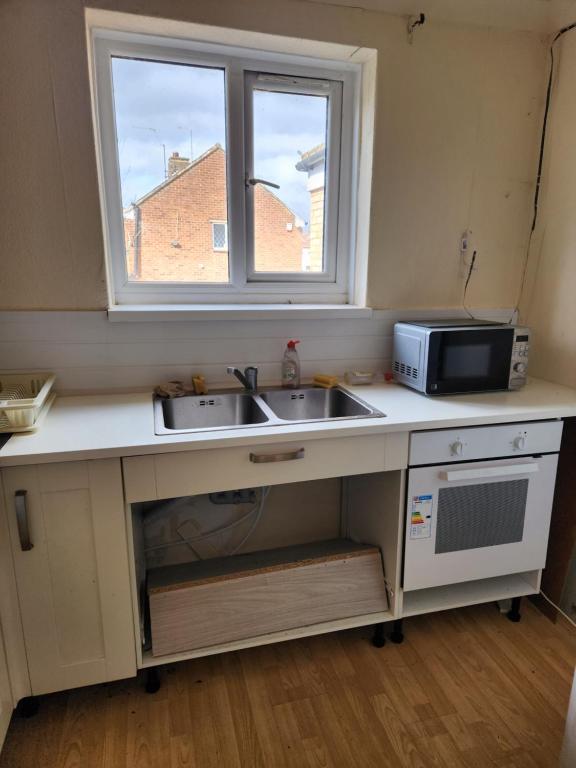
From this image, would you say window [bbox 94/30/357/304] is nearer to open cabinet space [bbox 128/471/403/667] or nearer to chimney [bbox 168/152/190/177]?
chimney [bbox 168/152/190/177]

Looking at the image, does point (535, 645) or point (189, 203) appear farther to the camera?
point (189, 203)

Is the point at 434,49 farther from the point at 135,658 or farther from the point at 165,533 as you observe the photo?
the point at 135,658

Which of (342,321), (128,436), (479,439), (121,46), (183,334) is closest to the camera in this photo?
(128,436)

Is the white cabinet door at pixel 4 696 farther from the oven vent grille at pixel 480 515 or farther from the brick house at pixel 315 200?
the brick house at pixel 315 200

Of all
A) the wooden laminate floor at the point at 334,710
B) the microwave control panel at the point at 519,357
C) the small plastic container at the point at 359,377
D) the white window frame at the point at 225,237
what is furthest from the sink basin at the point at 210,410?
the microwave control panel at the point at 519,357

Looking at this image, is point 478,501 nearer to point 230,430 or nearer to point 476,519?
point 476,519

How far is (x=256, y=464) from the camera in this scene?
4.89 ft

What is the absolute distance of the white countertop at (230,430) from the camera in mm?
1336

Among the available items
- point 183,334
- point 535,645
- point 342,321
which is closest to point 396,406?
point 342,321

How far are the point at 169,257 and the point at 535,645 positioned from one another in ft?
6.91

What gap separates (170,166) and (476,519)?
1808mm

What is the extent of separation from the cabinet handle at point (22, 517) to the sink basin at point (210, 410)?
1.91 ft

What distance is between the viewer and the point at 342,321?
2.09 m

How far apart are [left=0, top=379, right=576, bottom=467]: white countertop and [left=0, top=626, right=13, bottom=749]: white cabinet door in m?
0.56
